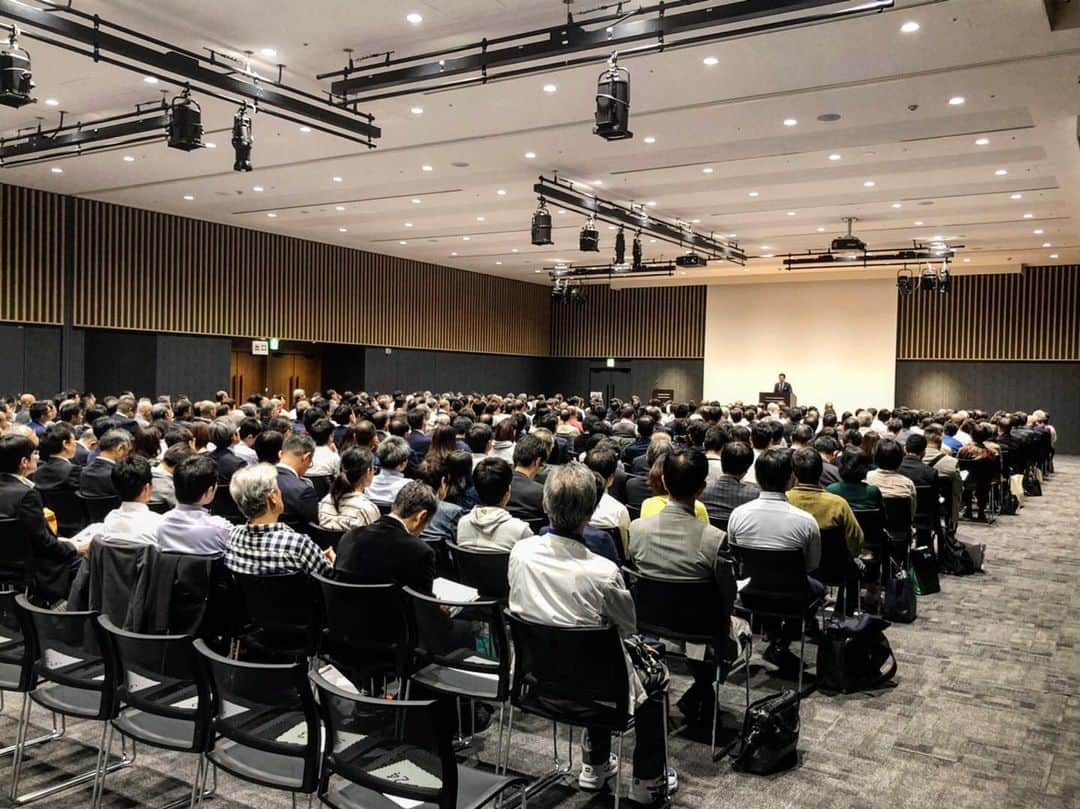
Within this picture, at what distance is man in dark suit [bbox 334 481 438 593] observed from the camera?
3861 mm

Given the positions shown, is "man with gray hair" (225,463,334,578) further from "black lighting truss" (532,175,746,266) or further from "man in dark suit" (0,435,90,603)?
"black lighting truss" (532,175,746,266)

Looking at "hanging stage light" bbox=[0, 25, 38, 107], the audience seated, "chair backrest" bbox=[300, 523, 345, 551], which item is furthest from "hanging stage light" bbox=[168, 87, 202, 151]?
the audience seated

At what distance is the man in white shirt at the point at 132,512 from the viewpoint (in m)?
4.22

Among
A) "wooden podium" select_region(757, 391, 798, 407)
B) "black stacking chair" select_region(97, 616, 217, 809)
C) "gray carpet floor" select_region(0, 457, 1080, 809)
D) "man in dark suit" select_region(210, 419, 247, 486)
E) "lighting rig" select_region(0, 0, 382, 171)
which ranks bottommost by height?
"gray carpet floor" select_region(0, 457, 1080, 809)

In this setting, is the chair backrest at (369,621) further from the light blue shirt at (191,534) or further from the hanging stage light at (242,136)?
the hanging stage light at (242,136)

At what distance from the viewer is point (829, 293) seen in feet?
81.9

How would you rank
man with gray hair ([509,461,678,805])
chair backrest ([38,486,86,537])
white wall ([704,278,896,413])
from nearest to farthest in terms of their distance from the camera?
man with gray hair ([509,461,678,805]) → chair backrest ([38,486,86,537]) → white wall ([704,278,896,413])

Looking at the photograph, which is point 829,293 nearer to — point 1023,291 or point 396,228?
point 1023,291

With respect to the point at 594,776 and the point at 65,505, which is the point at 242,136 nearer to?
the point at 65,505

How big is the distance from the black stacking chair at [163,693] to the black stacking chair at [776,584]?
114 inches

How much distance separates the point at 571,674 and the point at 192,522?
198cm

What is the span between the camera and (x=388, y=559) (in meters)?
3.87

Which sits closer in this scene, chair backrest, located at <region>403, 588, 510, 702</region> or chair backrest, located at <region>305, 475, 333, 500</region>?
chair backrest, located at <region>403, 588, 510, 702</region>

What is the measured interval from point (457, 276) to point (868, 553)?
70.0 ft
